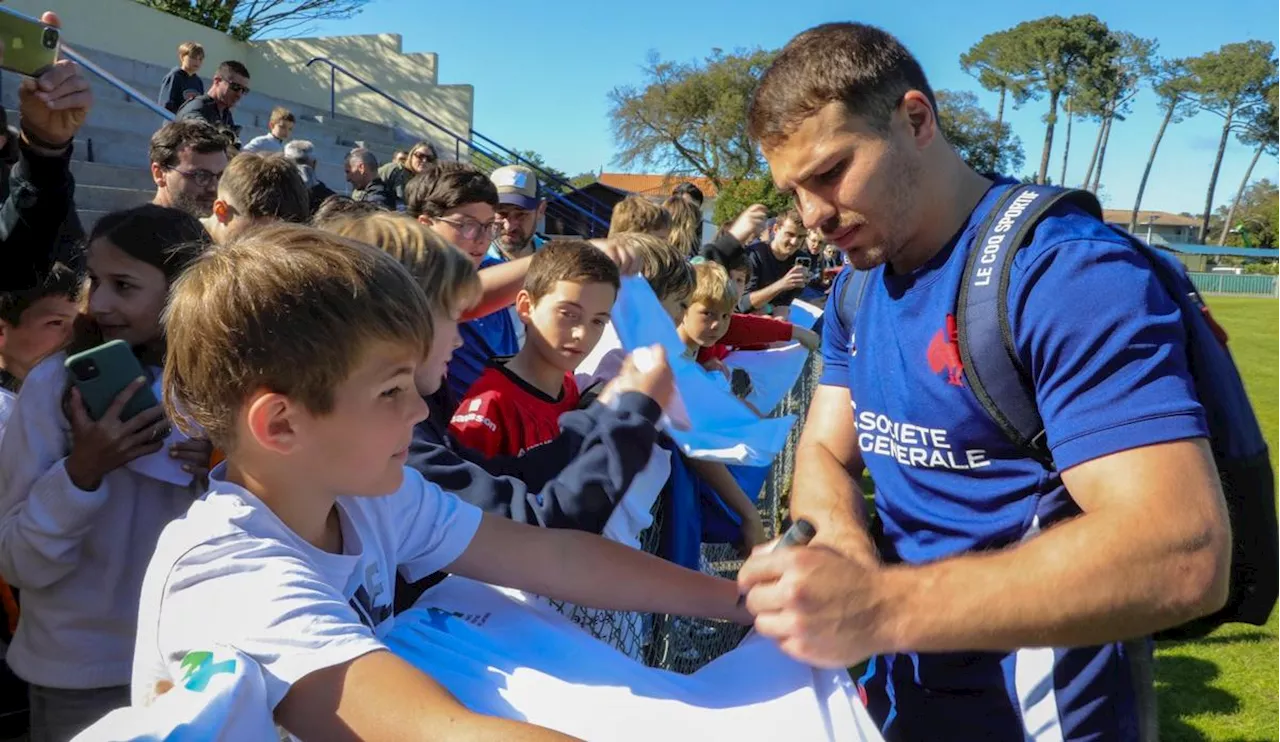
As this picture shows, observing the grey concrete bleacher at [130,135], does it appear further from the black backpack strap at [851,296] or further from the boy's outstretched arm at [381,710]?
the boy's outstretched arm at [381,710]

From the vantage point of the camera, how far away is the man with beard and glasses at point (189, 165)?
4.34 meters

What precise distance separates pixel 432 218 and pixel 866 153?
263 cm

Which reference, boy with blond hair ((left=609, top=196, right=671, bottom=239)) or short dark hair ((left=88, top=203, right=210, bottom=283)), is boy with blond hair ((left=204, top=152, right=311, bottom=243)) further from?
boy with blond hair ((left=609, top=196, right=671, bottom=239))

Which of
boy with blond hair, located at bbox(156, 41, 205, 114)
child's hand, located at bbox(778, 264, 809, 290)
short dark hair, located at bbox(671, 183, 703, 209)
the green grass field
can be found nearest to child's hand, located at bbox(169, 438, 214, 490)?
the green grass field

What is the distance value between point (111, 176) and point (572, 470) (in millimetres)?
10280

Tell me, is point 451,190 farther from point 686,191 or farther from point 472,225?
point 686,191

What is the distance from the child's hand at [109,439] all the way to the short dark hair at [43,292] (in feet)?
2.68

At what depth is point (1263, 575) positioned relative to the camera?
1.58m

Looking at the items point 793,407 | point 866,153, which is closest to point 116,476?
point 866,153

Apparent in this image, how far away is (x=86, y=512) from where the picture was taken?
2.16 metres

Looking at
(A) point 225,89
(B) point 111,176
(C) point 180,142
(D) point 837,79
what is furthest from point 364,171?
(D) point 837,79

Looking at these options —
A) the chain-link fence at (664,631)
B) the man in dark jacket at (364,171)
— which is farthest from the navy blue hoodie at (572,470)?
the man in dark jacket at (364,171)

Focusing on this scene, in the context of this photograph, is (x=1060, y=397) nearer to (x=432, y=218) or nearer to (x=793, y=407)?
(x=432, y=218)

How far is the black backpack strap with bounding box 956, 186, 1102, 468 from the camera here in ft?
5.17
